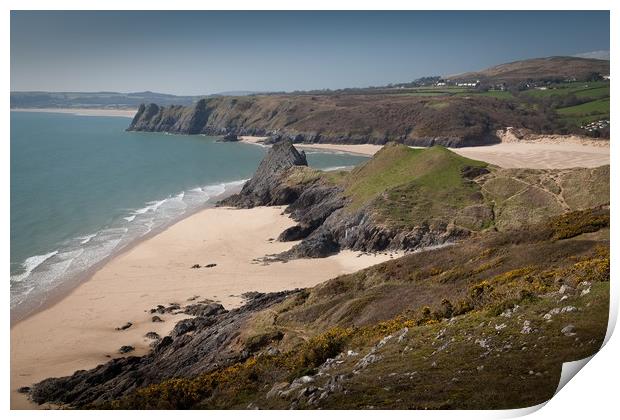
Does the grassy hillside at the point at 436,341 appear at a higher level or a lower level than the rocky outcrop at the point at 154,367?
higher

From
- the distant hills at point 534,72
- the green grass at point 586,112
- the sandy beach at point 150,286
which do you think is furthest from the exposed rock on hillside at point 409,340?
the green grass at point 586,112

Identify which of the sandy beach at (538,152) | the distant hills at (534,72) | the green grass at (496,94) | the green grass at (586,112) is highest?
the distant hills at (534,72)

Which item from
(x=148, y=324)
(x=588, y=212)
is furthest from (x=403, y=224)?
(x=148, y=324)

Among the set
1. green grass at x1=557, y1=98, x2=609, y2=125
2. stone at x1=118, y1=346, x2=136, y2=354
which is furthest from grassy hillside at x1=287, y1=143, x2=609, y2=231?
green grass at x1=557, y1=98, x2=609, y2=125

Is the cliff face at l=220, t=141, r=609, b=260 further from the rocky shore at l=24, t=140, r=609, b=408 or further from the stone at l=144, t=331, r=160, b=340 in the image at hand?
the stone at l=144, t=331, r=160, b=340

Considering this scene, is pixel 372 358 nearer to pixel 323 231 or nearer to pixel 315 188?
pixel 323 231

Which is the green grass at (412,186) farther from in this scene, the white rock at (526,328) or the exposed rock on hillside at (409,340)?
the white rock at (526,328)

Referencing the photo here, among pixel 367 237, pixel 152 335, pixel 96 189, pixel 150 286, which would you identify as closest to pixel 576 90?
pixel 367 237
